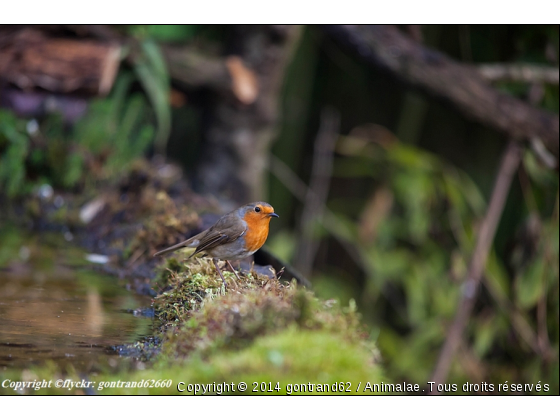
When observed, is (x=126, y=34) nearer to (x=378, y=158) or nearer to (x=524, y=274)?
(x=378, y=158)

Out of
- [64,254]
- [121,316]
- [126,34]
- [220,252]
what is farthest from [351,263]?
[121,316]

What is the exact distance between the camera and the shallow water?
162 cm

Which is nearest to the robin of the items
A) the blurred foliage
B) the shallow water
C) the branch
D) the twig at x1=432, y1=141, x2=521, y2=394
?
the shallow water

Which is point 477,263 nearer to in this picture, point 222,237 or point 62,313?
point 222,237

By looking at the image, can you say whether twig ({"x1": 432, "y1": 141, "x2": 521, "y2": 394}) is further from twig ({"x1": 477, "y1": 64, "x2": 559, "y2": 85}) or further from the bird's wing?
the bird's wing

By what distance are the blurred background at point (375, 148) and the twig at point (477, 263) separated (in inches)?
0.8

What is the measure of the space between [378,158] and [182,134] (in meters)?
2.44

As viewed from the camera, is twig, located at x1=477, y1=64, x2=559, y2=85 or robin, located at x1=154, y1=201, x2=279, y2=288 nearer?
robin, located at x1=154, y1=201, x2=279, y2=288

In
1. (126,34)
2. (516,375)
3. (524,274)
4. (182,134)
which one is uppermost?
(126,34)

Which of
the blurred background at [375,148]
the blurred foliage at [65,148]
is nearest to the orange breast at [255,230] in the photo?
the blurred background at [375,148]

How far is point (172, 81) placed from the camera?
573 centimetres

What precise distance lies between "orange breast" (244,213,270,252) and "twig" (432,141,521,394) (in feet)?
8.92

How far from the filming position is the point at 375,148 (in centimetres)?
538

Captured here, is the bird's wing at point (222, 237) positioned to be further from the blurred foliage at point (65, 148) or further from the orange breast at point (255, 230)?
the blurred foliage at point (65, 148)
